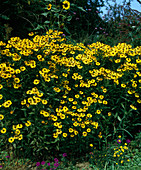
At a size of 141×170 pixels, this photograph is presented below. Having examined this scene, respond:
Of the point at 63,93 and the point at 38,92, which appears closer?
the point at 38,92

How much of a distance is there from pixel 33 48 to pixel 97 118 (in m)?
1.18

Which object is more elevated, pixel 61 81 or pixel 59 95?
pixel 61 81

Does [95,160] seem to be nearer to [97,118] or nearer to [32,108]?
[97,118]

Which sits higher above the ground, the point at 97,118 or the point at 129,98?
the point at 129,98

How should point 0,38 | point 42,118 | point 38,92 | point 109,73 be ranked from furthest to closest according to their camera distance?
A: point 0,38
point 109,73
point 42,118
point 38,92

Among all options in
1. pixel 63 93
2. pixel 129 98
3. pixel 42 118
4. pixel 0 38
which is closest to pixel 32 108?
pixel 42 118


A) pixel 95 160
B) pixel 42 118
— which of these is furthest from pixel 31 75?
pixel 95 160

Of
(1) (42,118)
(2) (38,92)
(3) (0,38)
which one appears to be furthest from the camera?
(3) (0,38)

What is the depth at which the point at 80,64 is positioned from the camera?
→ 279cm

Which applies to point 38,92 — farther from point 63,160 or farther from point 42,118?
point 63,160

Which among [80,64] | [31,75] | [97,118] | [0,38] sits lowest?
[97,118]

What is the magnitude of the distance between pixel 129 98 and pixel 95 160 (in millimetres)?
939

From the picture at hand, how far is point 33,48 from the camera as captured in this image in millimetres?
2561

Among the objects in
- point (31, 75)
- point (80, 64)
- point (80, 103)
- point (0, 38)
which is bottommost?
point (80, 103)
